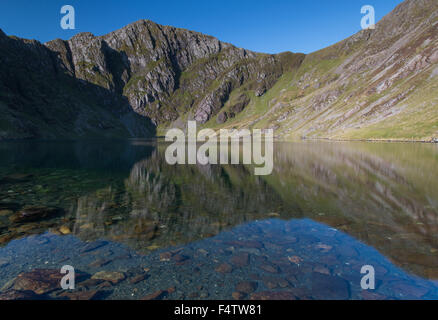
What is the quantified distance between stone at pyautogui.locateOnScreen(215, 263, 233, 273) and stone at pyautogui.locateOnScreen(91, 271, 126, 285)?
429 cm

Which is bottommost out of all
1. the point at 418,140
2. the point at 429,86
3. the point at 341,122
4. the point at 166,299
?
the point at 166,299

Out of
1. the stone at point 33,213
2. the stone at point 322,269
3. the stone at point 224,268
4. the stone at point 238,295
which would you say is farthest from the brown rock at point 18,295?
the stone at point 322,269

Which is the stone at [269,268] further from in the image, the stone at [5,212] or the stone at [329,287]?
the stone at [5,212]

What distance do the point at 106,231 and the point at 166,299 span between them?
886cm

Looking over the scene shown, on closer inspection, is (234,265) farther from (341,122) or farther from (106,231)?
(341,122)

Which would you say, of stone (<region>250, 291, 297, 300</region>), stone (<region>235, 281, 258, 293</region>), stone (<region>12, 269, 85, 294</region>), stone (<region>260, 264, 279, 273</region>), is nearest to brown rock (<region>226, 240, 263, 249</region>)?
stone (<region>260, 264, 279, 273</region>)

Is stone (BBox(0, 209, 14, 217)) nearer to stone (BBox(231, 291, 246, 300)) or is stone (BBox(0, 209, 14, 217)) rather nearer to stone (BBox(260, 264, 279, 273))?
stone (BBox(231, 291, 246, 300))

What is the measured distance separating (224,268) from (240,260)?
1.20 meters

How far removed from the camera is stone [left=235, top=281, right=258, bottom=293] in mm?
10125

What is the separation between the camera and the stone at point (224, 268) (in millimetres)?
11641

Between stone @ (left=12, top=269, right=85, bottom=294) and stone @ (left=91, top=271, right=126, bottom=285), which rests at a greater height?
stone @ (left=12, top=269, right=85, bottom=294)

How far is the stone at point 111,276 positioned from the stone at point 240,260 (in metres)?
5.24

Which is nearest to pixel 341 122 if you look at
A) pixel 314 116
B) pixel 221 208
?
pixel 314 116
